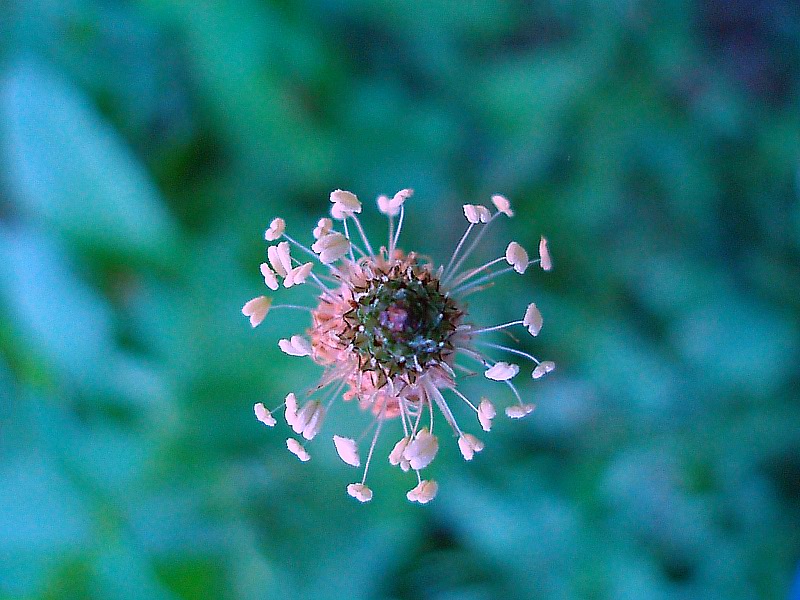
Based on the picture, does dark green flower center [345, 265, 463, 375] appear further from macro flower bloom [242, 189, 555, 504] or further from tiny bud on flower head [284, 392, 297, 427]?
tiny bud on flower head [284, 392, 297, 427]

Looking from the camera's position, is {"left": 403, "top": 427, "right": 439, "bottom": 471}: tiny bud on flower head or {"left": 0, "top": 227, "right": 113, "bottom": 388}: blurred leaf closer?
{"left": 403, "top": 427, "right": 439, "bottom": 471}: tiny bud on flower head

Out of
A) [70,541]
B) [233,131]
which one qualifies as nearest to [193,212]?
[233,131]

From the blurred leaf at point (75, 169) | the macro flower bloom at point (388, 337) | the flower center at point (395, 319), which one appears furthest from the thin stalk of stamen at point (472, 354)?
the blurred leaf at point (75, 169)

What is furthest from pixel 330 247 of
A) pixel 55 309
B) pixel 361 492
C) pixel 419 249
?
pixel 55 309

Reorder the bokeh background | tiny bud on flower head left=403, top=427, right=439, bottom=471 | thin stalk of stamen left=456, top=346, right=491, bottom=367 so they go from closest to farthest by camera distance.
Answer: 1. tiny bud on flower head left=403, top=427, right=439, bottom=471
2. thin stalk of stamen left=456, top=346, right=491, bottom=367
3. the bokeh background

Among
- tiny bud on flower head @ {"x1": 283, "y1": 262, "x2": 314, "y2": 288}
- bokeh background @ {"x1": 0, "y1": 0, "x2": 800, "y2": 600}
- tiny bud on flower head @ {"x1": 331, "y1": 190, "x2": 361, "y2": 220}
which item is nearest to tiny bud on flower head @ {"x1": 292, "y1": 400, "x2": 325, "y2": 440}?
tiny bud on flower head @ {"x1": 283, "y1": 262, "x2": 314, "y2": 288}

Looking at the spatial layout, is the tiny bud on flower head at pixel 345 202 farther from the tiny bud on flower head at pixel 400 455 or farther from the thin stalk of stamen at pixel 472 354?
the tiny bud on flower head at pixel 400 455
